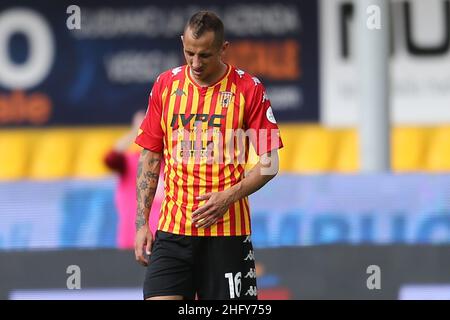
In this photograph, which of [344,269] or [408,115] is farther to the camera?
[408,115]

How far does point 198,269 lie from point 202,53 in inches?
37.7

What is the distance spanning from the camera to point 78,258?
7961 mm

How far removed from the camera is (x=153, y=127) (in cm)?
533

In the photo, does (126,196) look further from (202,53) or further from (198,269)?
(202,53)

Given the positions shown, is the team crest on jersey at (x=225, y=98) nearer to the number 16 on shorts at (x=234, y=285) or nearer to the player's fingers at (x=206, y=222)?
the player's fingers at (x=206, y=222)

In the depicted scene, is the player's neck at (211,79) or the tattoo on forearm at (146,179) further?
the tattoo on forearm at (146,179)

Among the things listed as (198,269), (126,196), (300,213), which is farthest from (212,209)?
(126,196)

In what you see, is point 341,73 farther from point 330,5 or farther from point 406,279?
point 406,279

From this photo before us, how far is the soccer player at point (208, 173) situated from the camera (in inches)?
206

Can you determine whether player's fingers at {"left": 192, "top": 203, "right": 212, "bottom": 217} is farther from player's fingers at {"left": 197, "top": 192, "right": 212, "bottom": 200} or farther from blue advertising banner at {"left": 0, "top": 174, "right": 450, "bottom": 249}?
blue advertising banner at {"left": 0, "top": 174, "right": 450, "bottom": 249}

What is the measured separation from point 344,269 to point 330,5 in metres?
6.14

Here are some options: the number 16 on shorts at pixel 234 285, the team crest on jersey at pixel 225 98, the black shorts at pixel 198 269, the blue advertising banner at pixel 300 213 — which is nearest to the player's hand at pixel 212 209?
the black shorts at pixel 198 269

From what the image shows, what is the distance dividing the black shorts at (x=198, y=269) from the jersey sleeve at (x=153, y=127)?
1.33 feet
